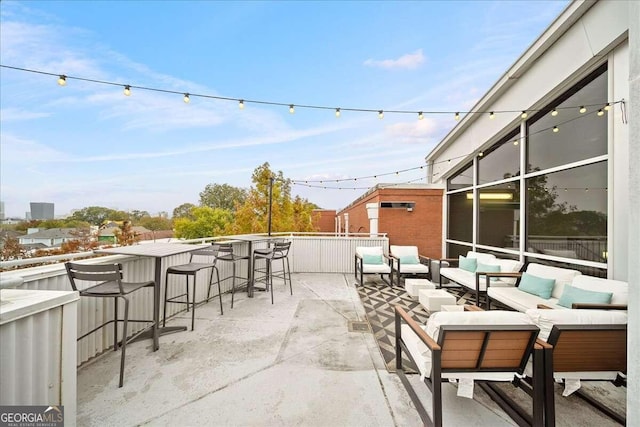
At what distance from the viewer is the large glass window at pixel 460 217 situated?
6.84m

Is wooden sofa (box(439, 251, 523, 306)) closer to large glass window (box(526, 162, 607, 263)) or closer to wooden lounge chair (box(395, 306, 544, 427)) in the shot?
large glass window (box(526, 162, 607, 263))

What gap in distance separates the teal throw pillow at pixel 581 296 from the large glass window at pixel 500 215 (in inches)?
85.0

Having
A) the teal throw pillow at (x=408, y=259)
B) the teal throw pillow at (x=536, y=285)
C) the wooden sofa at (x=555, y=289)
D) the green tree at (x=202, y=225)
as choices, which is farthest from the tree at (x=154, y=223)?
the teal throw pillow at (x=536, y=285)

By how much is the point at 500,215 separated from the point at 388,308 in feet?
12.2

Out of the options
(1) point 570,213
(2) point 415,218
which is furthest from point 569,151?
(2) point 415,218

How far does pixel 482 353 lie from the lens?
1.69 m

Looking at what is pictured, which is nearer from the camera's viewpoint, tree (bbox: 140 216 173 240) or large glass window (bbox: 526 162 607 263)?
large glass window (bbox: 526 162 607 263)

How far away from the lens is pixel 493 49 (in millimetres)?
5863

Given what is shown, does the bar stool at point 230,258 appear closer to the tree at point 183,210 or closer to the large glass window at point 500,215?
the large glass window at point 500,215

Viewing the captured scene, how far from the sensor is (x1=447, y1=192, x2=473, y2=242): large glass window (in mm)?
6840

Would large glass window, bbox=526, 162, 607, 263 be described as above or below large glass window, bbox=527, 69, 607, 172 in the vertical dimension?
below

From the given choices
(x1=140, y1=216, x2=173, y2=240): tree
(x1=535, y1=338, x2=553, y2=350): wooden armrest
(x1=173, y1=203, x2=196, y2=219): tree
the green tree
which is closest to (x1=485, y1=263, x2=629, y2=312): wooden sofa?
(x1=535, y1=338, x2=553, y2=350): wooden armrest

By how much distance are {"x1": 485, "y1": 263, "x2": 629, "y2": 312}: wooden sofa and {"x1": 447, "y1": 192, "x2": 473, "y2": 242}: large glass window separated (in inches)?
109

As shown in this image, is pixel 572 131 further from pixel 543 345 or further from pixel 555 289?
pixel 543 345
